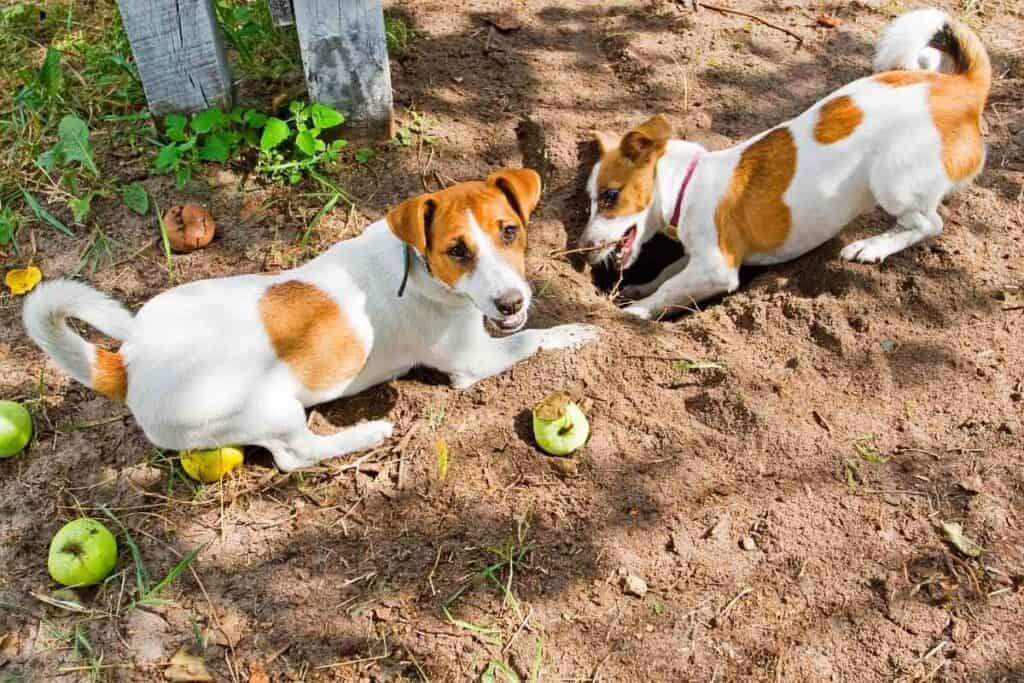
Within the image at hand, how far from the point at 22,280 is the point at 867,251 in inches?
174

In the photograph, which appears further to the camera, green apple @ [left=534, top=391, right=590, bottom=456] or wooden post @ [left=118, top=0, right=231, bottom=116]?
wooden post @ [left=118, top=0, right=231, bottom=116]

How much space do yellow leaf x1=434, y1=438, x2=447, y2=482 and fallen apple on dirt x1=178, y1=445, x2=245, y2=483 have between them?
86 cm

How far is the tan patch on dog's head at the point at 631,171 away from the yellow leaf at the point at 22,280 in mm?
3018

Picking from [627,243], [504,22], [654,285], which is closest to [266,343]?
[627,243]

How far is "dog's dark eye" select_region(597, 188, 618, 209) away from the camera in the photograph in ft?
14.6

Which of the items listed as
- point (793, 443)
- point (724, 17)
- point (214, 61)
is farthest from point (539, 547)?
point (724, 17)

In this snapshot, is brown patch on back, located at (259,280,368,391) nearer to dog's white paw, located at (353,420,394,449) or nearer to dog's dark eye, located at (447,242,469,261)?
dog's white paw, located at (353,420,394,449)

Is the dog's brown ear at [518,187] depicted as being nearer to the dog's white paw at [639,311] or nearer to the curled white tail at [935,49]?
the dog's white paw at [639,311]

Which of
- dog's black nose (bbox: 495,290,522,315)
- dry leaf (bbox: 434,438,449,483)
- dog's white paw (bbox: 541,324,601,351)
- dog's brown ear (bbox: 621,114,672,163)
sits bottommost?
dry leaf (bbox: 434,438,449,483)

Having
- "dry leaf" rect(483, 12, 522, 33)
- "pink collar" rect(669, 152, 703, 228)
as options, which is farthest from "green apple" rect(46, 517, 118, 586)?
"dry leaf" rect(483, 12, 522, 33)

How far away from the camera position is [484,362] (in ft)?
12.6

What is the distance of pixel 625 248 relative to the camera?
461cm

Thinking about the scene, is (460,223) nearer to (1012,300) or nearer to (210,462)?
(210,462)

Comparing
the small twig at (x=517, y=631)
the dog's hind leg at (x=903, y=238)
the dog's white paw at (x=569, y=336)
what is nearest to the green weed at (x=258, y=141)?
the dog's white paw at (x=569, y=336)
